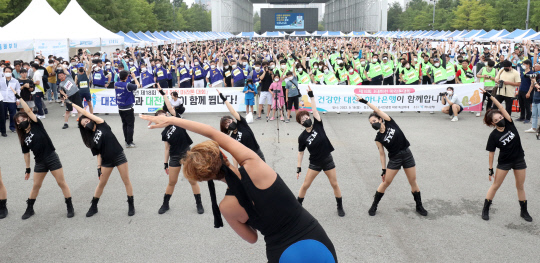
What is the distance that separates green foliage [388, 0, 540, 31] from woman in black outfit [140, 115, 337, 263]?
45.7 metres

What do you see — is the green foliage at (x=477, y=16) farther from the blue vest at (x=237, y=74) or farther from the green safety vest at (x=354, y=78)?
the blue vest at (x=237, y=74)

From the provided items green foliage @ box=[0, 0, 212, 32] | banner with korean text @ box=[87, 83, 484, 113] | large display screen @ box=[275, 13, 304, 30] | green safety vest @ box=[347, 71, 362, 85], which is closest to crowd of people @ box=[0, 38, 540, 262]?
green safety vest @ box=[347, 71, 362, 85]

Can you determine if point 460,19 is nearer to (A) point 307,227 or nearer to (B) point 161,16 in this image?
(B) point 161,16

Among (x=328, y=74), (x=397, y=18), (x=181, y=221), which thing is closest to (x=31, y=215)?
(x=181, y=221)

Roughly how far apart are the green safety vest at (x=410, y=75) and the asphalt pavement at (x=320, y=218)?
6.21 m

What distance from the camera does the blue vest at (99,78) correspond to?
56.1 ft

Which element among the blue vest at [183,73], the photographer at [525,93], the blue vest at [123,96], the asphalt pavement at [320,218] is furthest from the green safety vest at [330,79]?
the blue vest at [123,96]

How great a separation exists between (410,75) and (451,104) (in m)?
2.23

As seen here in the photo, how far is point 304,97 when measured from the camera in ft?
53.9

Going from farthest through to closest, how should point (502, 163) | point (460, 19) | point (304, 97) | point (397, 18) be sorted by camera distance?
point (397, 18) → point (460, 19) → point (304, 97) → point (502, 163)

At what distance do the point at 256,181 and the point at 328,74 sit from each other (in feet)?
49.4

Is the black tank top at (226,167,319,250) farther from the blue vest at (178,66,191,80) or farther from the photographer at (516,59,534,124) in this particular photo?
the blue vest at (178,66,191,80)

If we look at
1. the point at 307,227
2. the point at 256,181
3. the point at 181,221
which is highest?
the point at 256,181

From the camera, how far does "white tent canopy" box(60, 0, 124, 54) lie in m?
25.2
